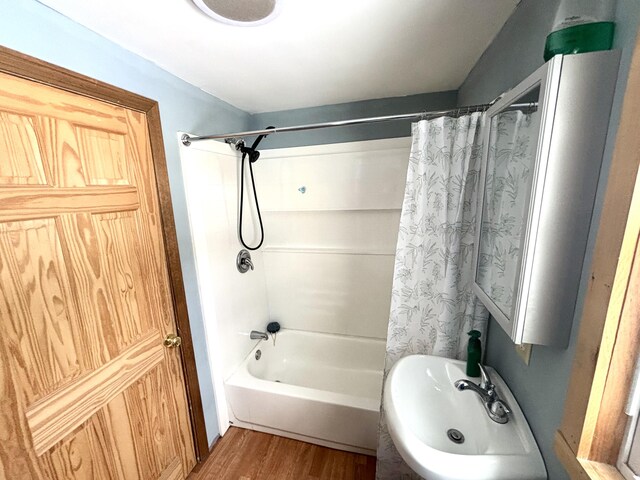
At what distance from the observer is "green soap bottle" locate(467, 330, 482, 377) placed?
1078 mm

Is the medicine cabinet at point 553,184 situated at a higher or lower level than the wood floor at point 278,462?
higher

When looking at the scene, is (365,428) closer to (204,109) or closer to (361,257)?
(361,257)

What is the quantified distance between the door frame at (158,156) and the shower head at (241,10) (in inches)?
20.2

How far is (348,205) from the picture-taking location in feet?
6.43

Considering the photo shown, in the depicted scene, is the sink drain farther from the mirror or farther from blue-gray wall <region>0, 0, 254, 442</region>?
blue-gray wall <region>0, 0, 254, 442</region>

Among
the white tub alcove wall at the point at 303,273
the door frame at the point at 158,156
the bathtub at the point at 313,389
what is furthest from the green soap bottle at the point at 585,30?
the bathtub at the point at 313,389

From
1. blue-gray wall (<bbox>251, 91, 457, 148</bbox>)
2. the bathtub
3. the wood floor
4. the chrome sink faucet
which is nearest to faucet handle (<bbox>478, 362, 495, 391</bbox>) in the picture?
the chrome sink faucet

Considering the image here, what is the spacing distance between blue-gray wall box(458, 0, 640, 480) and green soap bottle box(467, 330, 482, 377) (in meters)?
0.08

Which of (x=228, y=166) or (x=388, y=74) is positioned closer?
(x=388, y=74)

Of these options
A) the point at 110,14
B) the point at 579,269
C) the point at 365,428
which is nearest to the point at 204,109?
the point at 110,14

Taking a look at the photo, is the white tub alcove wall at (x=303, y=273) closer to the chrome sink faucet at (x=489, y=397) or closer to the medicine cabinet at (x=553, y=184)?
the chrome sink faucet at (x=489, y=397)

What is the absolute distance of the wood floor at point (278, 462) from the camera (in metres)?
1.47

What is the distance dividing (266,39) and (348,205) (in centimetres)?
116

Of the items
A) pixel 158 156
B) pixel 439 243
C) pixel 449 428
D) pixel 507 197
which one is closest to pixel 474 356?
pixel 449 428
